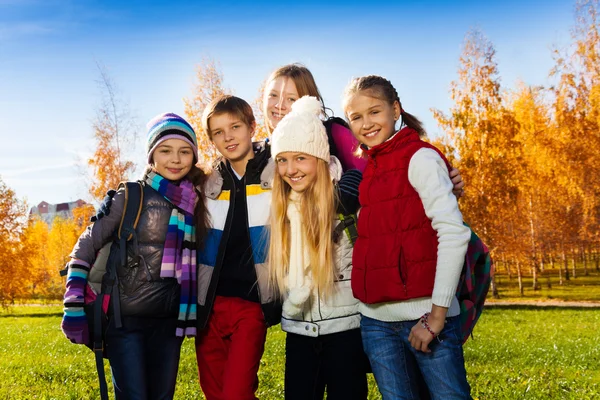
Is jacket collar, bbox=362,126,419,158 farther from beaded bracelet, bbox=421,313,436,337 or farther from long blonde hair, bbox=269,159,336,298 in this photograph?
beaded bracelet, bbox=421,313,436,337

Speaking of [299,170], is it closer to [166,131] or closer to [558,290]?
[166,131]

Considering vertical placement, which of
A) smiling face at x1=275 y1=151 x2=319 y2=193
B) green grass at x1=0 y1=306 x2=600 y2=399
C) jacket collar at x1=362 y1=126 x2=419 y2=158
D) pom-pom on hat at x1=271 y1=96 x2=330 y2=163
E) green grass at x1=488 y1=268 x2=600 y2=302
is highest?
pom-pom on hat at x1=271 y1=96 x2=330 y2=163

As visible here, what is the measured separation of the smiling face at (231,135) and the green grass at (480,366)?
3.55m

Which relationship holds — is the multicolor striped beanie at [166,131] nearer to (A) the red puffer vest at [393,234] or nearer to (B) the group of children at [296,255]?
(B) the group of children at [296,255]

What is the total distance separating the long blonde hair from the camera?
3.30 m

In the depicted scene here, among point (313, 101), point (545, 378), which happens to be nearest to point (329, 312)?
point (313, 101)

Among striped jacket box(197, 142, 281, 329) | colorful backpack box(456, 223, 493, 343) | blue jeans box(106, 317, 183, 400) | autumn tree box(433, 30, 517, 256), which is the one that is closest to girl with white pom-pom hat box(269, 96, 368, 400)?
striped jacket box(197, 142, 281, 329)

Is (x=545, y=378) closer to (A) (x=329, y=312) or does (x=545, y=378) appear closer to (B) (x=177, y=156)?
(A) (x=329, y=312)

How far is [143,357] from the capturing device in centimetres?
356

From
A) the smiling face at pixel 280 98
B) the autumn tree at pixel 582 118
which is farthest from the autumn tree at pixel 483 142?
the smiling face at pixel 280 98

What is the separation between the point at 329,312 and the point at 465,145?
2102cm

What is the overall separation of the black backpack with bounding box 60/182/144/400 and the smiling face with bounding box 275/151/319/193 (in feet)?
3.12

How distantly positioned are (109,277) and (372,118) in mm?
1892

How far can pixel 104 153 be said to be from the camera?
23094mm
